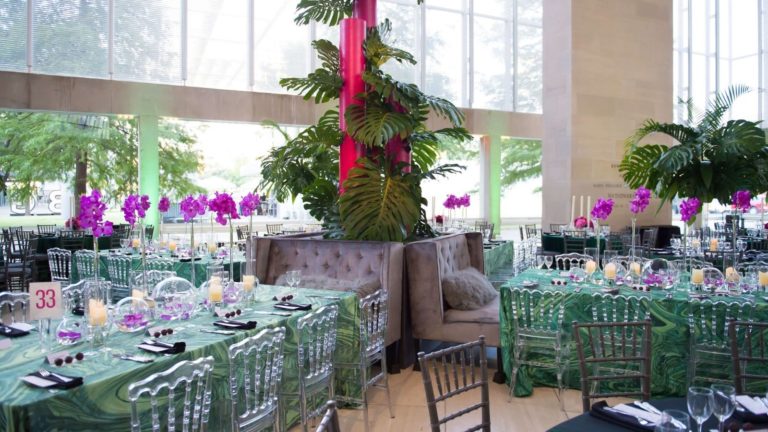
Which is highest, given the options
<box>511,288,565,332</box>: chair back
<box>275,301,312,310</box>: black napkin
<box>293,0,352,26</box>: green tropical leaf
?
<box>293,0,352,26</box>: green tropical leaf

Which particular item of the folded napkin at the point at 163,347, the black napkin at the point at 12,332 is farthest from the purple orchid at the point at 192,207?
the folded napkin at the point at 163,347

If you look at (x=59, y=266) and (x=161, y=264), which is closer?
(x=161, y=264)

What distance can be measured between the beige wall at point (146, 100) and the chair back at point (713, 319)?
10440 mm

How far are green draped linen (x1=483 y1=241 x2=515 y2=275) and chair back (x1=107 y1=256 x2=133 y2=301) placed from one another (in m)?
4.07

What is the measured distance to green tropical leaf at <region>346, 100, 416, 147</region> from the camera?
212 inches

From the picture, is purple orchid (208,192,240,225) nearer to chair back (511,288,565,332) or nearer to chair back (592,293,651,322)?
chair back (511,288,565,332)

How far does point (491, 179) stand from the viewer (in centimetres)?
1553

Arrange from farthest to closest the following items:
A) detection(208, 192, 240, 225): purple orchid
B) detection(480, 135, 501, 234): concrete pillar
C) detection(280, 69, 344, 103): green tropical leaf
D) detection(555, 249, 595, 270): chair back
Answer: detection(480, 135, 501, 234): concrete pillar → detection(280, 69, 344, 103): green tropical leaf → detection(555, 249, 595, 270): chair back → detection(208, 192, 240, 225): purple orchid

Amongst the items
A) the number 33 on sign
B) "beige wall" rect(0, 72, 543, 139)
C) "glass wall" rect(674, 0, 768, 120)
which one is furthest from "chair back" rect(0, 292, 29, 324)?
"glass wall" rect(674, 0, 768, 120)

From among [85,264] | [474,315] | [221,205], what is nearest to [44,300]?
[221,205]

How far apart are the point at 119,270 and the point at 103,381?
191 inches

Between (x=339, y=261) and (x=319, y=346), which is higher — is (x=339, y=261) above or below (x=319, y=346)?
above

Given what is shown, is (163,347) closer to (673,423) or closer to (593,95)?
(673,423)

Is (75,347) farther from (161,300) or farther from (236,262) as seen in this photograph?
(236,262)
